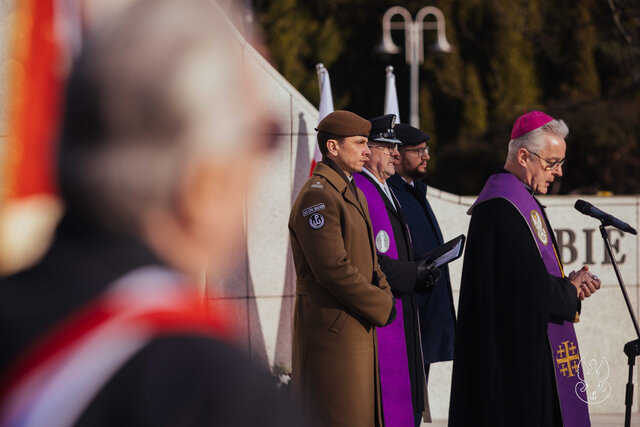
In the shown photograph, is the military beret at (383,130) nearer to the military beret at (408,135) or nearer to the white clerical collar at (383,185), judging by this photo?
the white clerical collar at (383,185)

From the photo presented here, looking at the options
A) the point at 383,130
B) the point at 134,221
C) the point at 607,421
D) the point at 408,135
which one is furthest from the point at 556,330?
the point at 134,221

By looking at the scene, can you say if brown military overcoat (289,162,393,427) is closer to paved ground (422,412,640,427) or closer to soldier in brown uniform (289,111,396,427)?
soldier in brown uniform (289,111,396,427)

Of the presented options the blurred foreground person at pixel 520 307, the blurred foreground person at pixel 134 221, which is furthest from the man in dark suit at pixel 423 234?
the blurred foreground person at pixel 134 221

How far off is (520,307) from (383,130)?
139cm

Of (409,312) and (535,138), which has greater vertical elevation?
(535,138)

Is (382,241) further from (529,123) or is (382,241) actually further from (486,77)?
(486,77)

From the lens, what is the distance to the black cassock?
3662 mm

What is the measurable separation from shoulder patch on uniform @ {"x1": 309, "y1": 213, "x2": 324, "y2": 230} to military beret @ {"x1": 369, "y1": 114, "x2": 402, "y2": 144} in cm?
100

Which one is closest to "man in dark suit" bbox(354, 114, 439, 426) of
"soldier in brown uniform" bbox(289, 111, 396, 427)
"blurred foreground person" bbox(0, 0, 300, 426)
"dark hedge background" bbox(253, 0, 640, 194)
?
"soldier in brown uniform" bbox(289, 111, 396, 427)

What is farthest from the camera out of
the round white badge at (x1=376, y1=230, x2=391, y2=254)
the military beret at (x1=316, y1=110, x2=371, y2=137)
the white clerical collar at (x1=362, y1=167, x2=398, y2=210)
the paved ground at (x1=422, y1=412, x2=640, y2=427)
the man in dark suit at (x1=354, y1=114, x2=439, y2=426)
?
the paved ground at (x1=422, y1=412, x2=640, y2=427)

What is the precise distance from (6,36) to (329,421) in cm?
330

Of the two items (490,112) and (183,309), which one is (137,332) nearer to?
(183,309)

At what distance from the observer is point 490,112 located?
22031 mm

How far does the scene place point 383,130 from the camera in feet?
15.3
